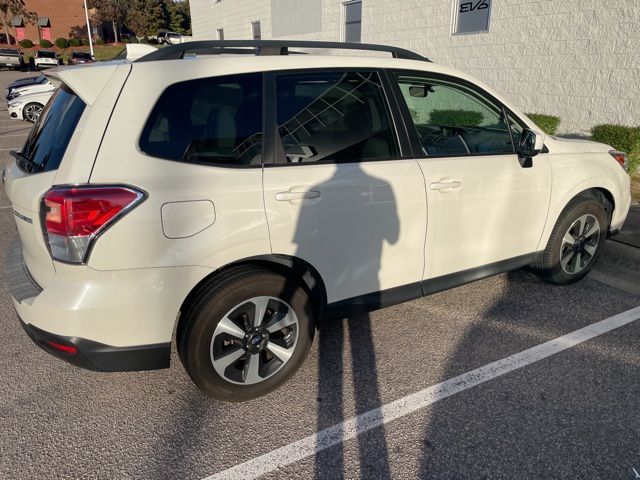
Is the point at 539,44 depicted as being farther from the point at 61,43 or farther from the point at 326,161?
the point at 61,43

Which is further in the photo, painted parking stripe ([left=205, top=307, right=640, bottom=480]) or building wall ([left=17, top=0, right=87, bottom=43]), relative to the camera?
building wall ([left=17, top=0, right=87, bottom=43])

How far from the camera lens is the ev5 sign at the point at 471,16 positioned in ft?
31.1

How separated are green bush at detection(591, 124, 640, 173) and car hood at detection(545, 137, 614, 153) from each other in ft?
10.7

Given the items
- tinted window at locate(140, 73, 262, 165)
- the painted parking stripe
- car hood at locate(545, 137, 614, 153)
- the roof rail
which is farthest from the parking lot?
the roof rail

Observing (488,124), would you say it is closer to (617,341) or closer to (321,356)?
(617,341)

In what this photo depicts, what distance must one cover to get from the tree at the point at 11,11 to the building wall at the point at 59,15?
1863 millimetres

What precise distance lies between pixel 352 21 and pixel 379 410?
13.1 m

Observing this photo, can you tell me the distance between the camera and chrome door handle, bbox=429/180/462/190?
2.96 meters

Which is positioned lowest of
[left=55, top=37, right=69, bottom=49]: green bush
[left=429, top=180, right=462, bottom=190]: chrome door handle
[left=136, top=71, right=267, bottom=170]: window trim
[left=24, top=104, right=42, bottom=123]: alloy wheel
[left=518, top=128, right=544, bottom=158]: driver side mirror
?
[left=24, top=104, right=42, bottom=123]: alloy wheel

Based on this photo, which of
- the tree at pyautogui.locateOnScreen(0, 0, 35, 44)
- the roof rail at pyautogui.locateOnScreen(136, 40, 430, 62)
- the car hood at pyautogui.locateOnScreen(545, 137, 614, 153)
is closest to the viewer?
the roof rail at pyautogui.locateOnScreen(136, 40, 430, 62)

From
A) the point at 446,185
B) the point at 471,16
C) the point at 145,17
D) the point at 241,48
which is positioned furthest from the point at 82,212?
the point at 145,17

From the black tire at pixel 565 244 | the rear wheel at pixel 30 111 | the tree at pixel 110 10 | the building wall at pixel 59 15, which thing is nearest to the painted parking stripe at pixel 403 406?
the black tire at pixel 565 244

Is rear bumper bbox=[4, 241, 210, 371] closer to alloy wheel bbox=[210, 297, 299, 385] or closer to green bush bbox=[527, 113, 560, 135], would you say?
alloy wheel bbox=[210, 297, 299, 385]

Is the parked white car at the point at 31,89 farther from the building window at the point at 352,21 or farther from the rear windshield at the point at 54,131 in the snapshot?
the rear windshield at the point at 54,131
